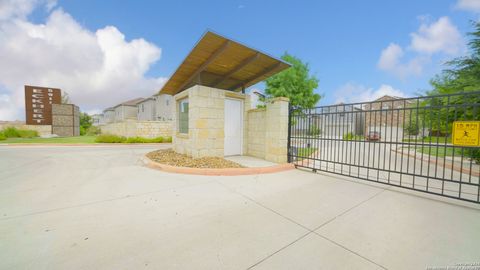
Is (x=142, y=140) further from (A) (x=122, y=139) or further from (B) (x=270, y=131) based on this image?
(B) (x=270, y=131)

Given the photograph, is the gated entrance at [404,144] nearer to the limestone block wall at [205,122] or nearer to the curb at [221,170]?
the curb at [221,170]

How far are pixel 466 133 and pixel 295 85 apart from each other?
14409mm

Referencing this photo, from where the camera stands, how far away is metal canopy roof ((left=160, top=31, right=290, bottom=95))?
5434 mm

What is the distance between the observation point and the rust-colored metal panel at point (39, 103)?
76.3ft

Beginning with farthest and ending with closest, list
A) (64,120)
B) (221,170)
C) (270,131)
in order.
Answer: (64,120), (270,131), (221,170)

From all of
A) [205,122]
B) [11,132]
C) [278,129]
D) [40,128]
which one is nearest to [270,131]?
[278,129]

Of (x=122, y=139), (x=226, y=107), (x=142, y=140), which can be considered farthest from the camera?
(x=142, y=140)

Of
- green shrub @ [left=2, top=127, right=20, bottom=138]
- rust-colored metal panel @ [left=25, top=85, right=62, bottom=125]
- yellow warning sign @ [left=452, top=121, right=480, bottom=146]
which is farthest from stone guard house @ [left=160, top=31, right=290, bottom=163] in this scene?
rust-colored metal panel @ [left=25, top=85, right=62, bottom=125]

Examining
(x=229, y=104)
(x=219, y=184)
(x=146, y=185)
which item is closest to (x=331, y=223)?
(x=219, y=184)

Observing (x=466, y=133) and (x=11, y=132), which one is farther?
(x=11, y=132)

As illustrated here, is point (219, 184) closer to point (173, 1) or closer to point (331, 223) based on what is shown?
point (331, 223)

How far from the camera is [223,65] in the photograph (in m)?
6.58

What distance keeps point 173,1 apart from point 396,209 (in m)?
12.3

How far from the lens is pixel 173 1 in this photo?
375 inches
